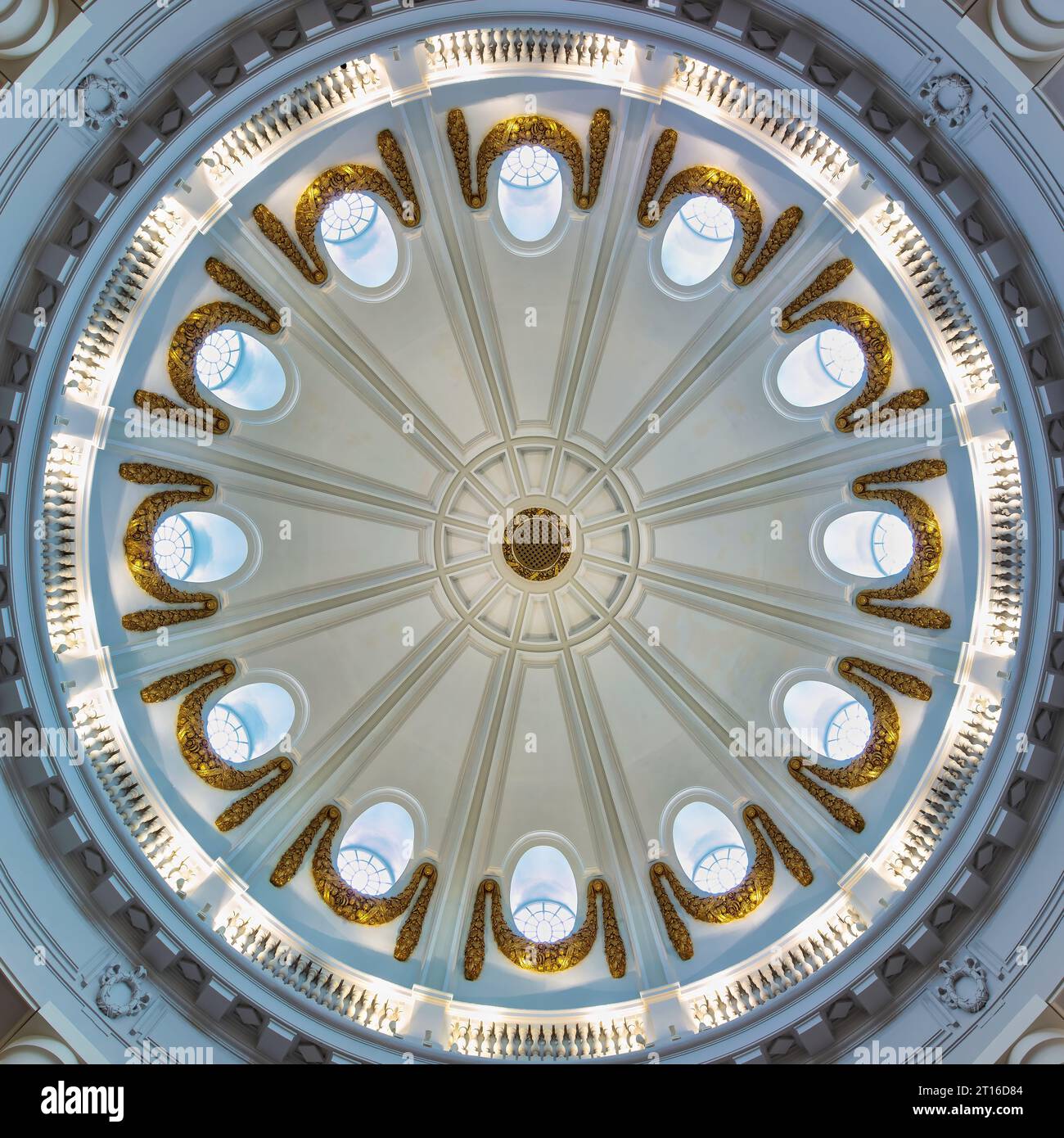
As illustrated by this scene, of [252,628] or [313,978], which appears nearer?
[313,978]

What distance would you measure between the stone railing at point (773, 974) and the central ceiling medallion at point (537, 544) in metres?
7.59

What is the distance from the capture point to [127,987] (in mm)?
11406

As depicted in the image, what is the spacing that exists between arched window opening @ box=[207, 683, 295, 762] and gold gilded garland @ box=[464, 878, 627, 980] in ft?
14.6

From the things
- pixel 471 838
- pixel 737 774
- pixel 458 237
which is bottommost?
pixel 471 838

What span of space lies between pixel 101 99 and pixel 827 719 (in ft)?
44.4

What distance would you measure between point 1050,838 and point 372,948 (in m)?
9.66

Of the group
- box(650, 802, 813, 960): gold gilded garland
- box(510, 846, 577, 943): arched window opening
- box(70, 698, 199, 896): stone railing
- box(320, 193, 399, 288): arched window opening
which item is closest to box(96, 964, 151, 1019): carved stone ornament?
box(70, 698, 199, 896): stone railing

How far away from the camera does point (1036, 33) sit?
9.23 metres

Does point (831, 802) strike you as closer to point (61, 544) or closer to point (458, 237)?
point (458, 237)

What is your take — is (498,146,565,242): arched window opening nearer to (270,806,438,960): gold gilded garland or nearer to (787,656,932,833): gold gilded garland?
(787,656,932,833): gold gilded garland

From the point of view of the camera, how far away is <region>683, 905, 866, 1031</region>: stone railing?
1242cm

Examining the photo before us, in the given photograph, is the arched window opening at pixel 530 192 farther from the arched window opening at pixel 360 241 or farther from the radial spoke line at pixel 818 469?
the radial spoke line at pixel 818 469

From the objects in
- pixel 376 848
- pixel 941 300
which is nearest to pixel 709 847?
pixel 376 848

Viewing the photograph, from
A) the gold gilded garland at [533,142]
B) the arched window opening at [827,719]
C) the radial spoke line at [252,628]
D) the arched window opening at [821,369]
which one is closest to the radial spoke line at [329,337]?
the radial spoke line at [252,628]
